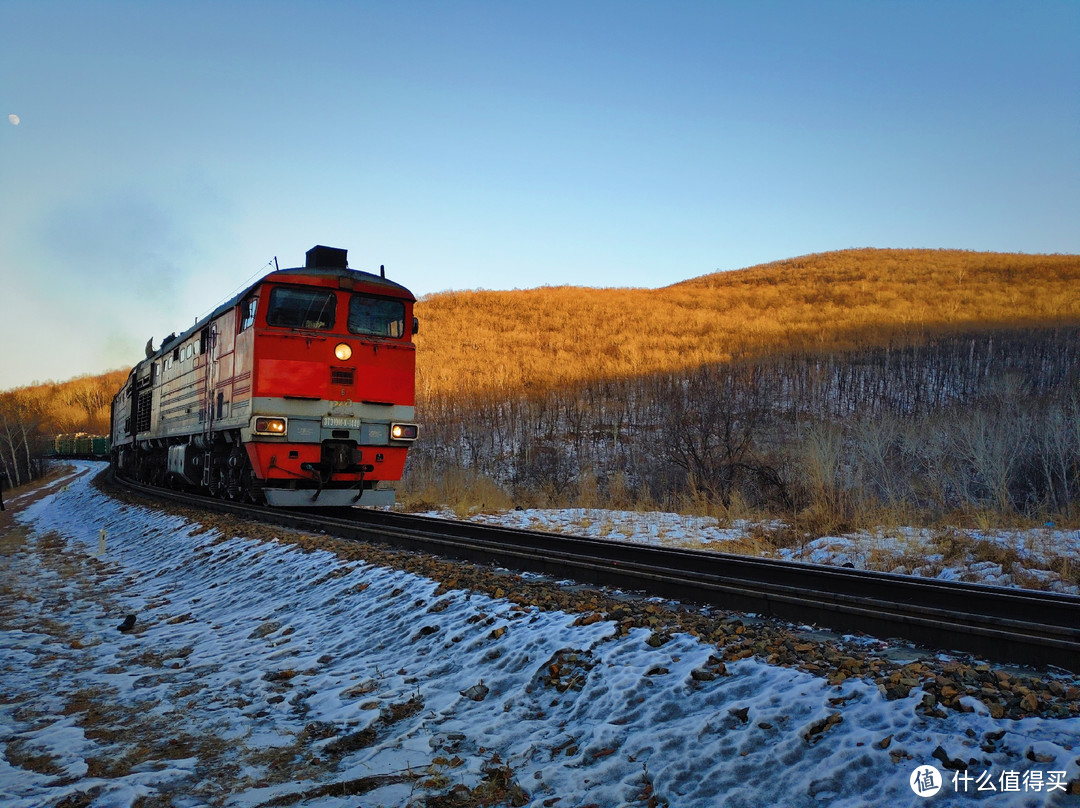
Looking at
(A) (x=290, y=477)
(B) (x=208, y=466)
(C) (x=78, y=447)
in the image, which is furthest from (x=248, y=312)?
(C) (x=78, y=447)

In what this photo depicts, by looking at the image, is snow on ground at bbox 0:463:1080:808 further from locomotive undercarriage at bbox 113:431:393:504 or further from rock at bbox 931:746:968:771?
locomotive undercarriage at bbox 113:431:393:504

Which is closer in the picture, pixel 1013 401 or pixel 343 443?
pixel 343 443

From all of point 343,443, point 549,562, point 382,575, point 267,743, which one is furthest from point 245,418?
point 267,743

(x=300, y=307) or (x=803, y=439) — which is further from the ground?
(x=300, y=307)

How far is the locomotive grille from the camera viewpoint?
1188cm

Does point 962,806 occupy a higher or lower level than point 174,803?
higher

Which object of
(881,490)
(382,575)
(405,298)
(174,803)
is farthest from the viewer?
(881,490)

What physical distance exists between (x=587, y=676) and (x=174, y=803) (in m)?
2.29

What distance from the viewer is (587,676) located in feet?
14.0

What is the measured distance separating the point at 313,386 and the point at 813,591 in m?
8.71

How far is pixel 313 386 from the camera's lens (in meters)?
11.7

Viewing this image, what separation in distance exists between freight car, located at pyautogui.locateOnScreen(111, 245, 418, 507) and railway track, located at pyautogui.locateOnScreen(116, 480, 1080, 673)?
1644 mm

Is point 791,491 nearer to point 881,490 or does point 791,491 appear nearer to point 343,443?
point 881,490

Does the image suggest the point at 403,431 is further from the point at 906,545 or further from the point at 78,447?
the point at 78,447
